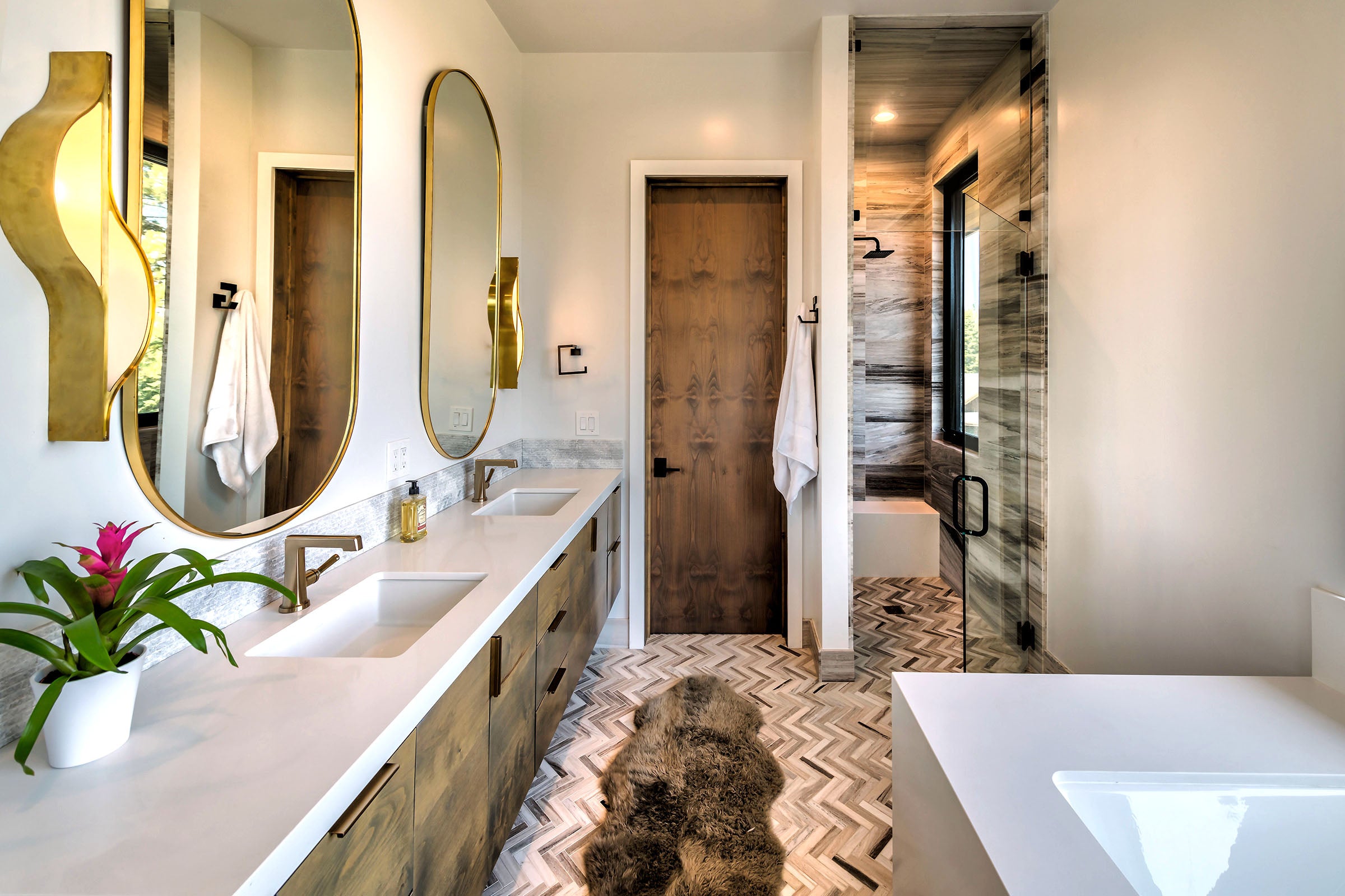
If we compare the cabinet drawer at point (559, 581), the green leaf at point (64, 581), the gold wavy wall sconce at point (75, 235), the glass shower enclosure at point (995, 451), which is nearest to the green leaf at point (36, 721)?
the green leaf at point (64, 581)

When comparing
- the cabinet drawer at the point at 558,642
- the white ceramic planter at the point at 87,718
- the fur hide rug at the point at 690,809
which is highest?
the white ceramic planter at the point at 87,718

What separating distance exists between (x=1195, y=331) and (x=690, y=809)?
187 cm

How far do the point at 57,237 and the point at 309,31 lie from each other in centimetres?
82

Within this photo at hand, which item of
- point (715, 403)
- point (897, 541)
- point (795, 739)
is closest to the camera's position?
point (795, 739)

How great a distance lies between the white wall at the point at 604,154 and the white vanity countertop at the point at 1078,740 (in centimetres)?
199

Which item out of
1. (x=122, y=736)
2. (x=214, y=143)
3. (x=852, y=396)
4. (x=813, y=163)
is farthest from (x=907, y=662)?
(x=214, y=143)

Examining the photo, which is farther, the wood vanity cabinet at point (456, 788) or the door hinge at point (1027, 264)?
the door hinge at point (1027, 264)

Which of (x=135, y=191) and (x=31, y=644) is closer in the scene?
(x=31, y=644)

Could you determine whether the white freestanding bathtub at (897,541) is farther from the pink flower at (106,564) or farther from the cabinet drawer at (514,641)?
the pink flower at (106,564)

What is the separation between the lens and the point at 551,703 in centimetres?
170

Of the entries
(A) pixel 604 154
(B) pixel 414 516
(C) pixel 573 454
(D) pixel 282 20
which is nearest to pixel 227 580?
(B) pixel 414 516

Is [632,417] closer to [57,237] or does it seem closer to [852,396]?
[852,396]

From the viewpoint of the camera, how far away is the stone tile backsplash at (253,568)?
78 centimetres

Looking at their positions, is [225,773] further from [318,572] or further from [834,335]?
[834,335]
